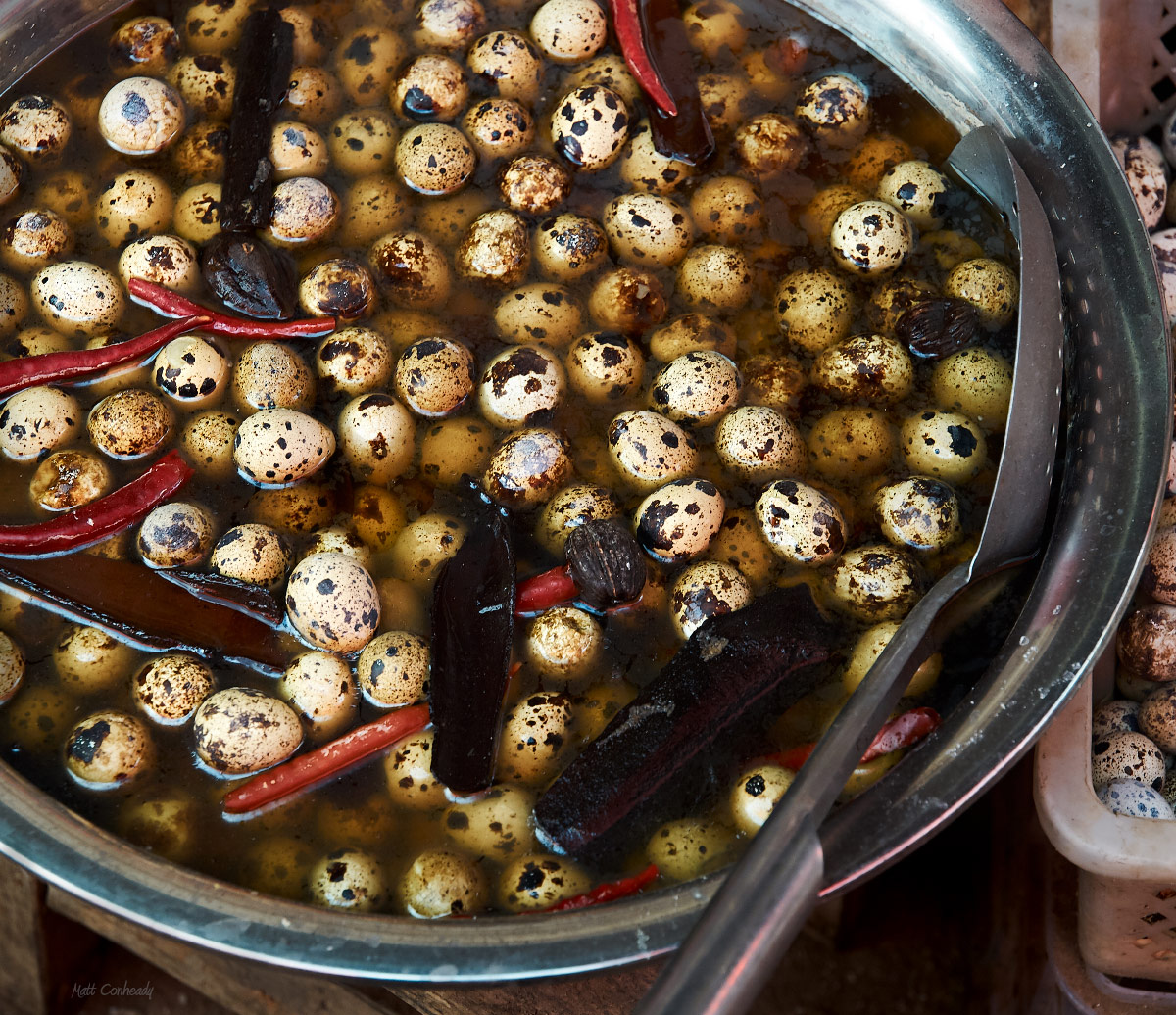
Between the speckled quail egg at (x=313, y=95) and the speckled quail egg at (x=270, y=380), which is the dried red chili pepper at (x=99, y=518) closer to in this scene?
the speckled quail egg at (x=270, y=380)

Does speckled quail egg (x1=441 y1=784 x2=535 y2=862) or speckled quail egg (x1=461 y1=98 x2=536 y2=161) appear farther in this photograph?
speckled quail egg (x1=461 y1=98 x2=536 y2=161)

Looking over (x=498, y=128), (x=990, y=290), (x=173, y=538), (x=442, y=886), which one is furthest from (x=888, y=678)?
(x=498, y=128)

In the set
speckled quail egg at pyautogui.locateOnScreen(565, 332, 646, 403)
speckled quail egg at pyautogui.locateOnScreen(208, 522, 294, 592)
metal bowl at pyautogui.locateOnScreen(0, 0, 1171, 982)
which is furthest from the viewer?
speckled quail egg at pyautogui.locateOnScreen(565, 332, 646, 403)

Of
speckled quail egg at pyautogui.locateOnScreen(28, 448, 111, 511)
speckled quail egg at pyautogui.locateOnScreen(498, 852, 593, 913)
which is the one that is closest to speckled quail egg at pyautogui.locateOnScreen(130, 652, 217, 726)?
speckled quail egg at pyautogui.locateOnScreen(28, 448, 111, 511)

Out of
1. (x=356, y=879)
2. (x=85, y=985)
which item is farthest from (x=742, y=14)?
(x=85, y=985)

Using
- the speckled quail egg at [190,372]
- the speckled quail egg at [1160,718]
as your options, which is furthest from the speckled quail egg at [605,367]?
the speckled quail egg at [1160,718]

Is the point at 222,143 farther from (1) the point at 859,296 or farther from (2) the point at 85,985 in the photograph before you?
(2) the point at 85,985

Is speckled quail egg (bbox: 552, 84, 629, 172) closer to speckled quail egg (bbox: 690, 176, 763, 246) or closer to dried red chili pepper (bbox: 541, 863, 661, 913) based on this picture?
speckled quail egg (bbox: 690, 176, 763, 246)
